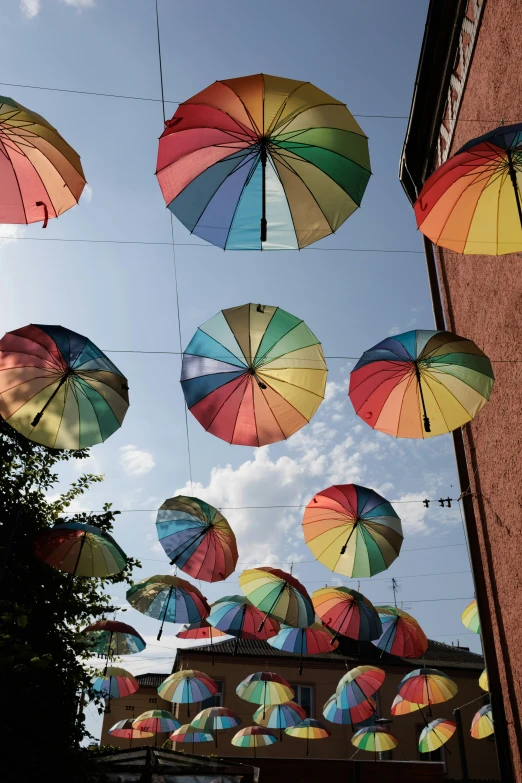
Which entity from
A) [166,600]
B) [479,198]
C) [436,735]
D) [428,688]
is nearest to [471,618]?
[428,688]

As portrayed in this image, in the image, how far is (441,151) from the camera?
1095 centimetres

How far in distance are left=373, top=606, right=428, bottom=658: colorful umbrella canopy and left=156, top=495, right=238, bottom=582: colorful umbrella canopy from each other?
415 centimetres

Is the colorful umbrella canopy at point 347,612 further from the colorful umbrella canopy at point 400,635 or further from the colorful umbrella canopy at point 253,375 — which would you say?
the colorful umbrella canopy at point 253,375

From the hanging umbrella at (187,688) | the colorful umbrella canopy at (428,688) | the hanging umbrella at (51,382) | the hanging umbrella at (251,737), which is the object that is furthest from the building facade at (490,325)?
the hanging umbrella at (251,737)

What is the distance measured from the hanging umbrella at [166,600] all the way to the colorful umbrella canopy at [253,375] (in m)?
4.82

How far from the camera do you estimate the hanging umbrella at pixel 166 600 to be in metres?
10.7

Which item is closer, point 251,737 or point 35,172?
point 35,172

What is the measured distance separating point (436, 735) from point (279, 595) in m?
10.9

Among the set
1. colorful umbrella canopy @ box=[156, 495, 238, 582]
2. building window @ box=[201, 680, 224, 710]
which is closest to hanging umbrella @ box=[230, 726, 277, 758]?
building window @ box=[201, 680, 224, 710]

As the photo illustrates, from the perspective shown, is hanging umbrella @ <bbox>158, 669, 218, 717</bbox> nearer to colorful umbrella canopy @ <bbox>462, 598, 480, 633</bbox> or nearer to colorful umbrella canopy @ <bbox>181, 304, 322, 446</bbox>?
colorful umbrella canopy @ <bbox>462, 598, 480, 633</bbox>

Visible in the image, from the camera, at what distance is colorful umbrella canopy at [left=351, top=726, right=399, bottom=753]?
752 inches

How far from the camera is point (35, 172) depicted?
18.2ft

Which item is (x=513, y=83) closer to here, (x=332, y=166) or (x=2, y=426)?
(x=332, y=166)

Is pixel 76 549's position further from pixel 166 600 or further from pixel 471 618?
pixel 471 618
